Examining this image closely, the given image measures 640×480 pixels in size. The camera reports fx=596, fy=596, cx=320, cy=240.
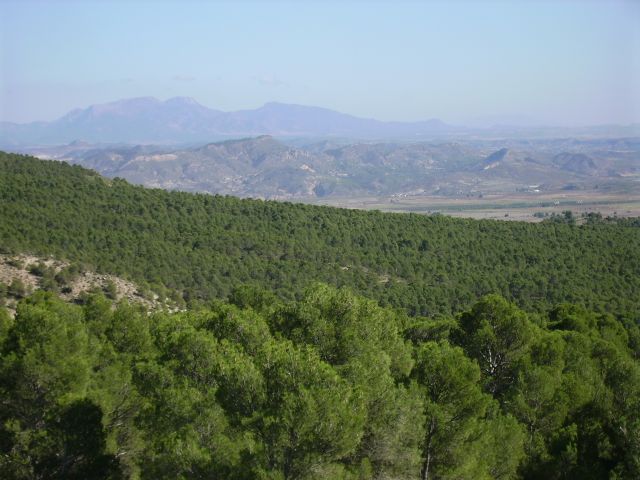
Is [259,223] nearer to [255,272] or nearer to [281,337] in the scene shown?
[255,272]

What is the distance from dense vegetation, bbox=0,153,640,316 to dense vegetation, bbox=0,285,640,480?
21625mm

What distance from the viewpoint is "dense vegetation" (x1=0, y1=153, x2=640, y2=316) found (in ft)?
132

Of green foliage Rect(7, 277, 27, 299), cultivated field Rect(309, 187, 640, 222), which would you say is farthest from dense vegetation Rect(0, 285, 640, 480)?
cultivated field Rect(309, 187, 640, 222)

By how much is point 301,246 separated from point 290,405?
40001 mm

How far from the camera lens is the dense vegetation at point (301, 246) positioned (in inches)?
1586

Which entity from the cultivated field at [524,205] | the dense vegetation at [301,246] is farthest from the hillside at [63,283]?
the cultivated field at [524,205]

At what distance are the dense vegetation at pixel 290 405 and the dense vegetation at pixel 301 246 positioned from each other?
21.6 metres

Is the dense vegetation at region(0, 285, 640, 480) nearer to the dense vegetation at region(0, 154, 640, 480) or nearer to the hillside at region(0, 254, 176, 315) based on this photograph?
the dense vegetation at region(0, 154, 640, 480)

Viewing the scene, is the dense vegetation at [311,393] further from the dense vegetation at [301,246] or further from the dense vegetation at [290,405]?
the dense vegetation at [301,246]

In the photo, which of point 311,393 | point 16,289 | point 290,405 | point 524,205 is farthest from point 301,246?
point 524,205

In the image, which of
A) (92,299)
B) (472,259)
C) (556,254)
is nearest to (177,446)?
(92,299)

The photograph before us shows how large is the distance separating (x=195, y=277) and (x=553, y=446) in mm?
29049

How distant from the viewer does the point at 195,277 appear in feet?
134

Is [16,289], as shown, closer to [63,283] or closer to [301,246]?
[63,283]
